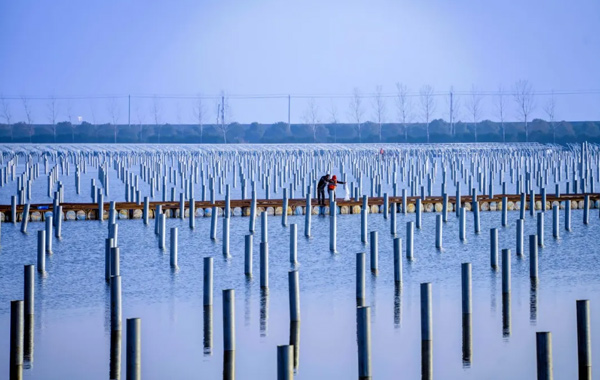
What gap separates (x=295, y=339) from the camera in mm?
18656

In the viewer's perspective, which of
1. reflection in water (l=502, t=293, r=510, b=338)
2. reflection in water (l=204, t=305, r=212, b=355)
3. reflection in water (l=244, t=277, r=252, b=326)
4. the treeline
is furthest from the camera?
the treeline

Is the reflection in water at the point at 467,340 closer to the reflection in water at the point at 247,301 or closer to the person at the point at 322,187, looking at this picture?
the reflection in water at the point at 247,301

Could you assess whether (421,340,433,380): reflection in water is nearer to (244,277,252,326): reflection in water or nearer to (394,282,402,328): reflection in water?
(394,282,402,328): reflection in water

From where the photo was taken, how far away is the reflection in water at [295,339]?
17.3 metres

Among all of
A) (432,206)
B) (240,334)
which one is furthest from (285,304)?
(432,206)

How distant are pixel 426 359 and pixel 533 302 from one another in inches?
236

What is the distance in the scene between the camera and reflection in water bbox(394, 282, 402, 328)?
20.4 metres

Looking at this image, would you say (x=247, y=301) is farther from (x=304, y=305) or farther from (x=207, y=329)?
(x=207, y=329)

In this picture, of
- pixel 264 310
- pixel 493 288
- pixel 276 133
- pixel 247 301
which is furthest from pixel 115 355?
pixel 276 133

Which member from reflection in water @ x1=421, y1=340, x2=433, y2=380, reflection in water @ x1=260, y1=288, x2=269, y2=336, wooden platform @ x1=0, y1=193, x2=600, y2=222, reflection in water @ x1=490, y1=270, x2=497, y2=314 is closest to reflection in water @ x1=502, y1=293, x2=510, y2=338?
reflection in water @ x1=490, y1=270, x2=497, y2=314

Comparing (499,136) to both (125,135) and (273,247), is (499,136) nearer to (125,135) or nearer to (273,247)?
(125,135)

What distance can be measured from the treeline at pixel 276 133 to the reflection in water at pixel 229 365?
15234cm

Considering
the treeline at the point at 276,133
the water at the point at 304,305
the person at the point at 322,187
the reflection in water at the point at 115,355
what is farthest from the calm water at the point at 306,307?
the treeline at the point at 276,133

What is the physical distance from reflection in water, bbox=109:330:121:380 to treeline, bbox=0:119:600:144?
151127 mm
